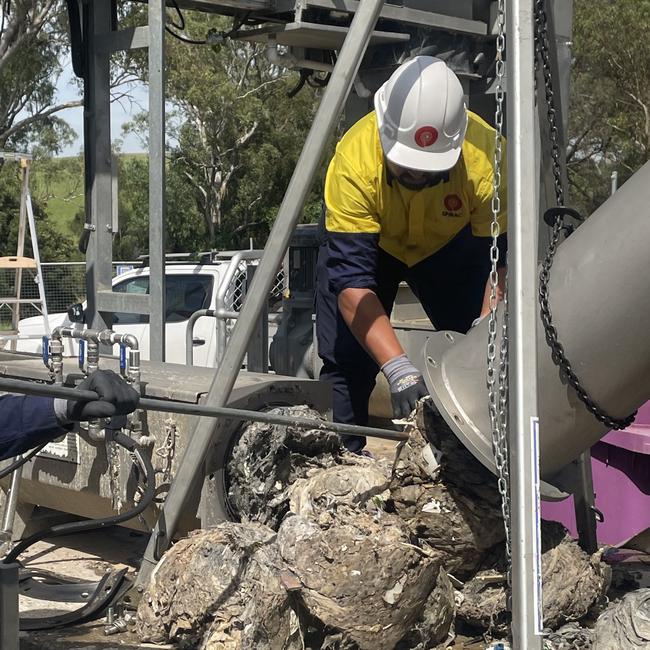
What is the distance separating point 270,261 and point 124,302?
2.10 metres

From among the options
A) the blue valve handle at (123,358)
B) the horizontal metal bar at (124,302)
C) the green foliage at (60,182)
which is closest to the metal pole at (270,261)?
the blue valve handle at (123,358)

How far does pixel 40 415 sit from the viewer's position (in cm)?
276

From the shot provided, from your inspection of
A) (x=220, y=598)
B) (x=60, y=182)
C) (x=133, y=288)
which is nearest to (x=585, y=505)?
(x=220, y=598)

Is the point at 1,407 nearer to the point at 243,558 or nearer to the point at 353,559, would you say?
the point at 243,558

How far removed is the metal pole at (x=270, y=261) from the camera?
10.6 feet

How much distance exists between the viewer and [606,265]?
9.53 feet

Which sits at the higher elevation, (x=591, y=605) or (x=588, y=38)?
(x=588, y=38)

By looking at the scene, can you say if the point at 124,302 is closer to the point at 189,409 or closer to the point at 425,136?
the point at 425,136

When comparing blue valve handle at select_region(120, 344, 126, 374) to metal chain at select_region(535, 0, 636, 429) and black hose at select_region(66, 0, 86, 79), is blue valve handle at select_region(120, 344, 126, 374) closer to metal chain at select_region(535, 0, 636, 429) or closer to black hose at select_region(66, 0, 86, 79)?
metal chain at select_region(535, 0, 636, 429)

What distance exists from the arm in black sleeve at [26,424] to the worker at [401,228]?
135 cm

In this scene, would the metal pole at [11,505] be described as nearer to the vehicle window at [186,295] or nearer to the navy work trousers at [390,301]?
the navy work trousers at [390,301]

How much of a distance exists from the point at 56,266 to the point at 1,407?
1654cm

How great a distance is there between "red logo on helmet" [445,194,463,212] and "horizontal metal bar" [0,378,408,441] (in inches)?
43.9

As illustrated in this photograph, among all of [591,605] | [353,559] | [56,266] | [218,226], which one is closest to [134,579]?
[353,559]
